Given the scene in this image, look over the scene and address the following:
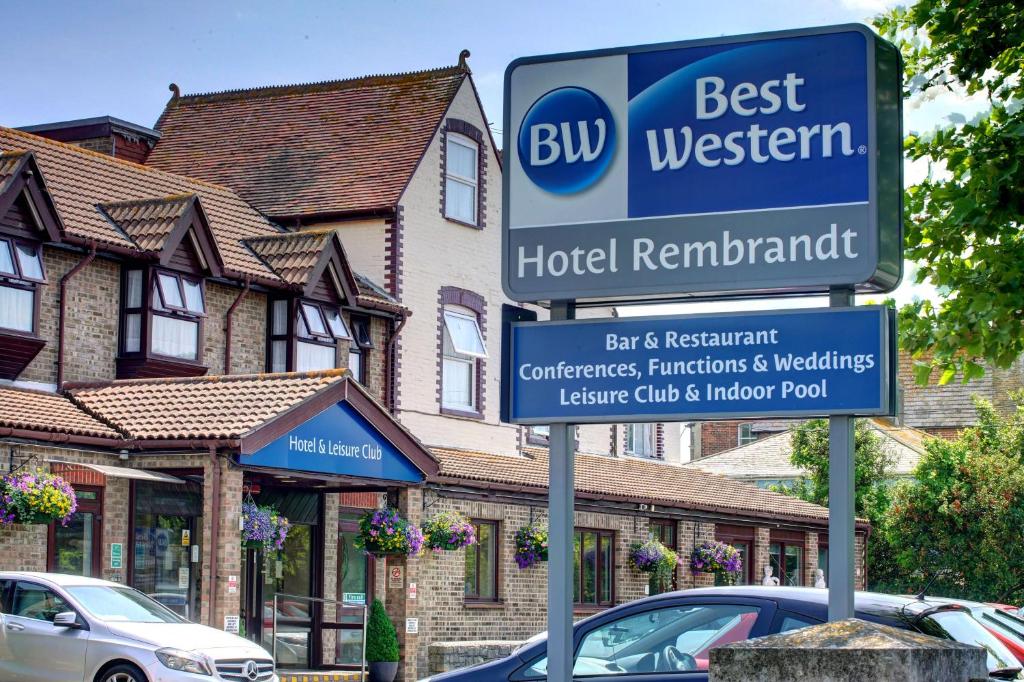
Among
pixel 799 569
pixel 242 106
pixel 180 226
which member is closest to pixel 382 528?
pixel 180 226

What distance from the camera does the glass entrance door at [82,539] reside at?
2139cm

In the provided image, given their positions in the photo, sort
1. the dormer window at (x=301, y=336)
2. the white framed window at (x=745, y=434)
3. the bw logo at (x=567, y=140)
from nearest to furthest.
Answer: the bw logo at (x=567, y=140) < the dormer window at (x=301, y=336) < the white framed window at (x=745, y=434)

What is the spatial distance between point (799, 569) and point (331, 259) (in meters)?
17.1

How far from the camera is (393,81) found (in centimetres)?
3397

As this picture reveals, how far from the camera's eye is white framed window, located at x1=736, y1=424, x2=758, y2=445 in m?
63.9

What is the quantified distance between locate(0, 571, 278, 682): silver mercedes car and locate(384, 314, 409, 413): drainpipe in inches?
478

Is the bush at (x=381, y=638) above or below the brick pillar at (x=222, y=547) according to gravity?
below

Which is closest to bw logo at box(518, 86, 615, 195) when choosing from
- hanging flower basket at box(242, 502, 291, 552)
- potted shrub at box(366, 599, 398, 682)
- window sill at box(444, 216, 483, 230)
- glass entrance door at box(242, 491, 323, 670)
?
hanging flower basket at box(242, 502, 291, 552)

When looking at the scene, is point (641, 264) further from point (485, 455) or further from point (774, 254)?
point (485, 455)

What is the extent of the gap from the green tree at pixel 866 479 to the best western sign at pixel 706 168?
3623 cm

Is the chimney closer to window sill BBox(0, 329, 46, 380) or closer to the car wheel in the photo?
window sill BBox(0, 329, 46, 380)

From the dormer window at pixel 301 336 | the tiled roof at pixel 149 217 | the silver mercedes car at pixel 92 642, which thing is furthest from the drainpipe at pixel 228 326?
the silver mercedes car at pixel 92 642

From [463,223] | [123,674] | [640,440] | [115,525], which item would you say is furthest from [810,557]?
[123,674]

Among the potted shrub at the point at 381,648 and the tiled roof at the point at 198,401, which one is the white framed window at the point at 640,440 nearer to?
the potted shrub at the point at 381,648
